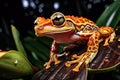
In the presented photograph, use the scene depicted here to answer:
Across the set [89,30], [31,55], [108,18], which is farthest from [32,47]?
[89,30]

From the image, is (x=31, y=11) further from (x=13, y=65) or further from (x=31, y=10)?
(x=13, y=65)

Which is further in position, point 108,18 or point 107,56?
point 108,18

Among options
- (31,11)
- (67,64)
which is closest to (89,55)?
(67,64)

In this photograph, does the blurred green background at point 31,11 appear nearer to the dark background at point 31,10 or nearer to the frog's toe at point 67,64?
the dark background at point 31,10

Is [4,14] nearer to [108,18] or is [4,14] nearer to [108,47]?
[108,18]

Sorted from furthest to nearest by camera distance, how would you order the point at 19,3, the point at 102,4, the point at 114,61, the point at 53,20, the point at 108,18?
1. the point at 19,3
2. the point at 102,4
3. the point at 108,18
4. the point at 53,20
5. the point at 114,61
